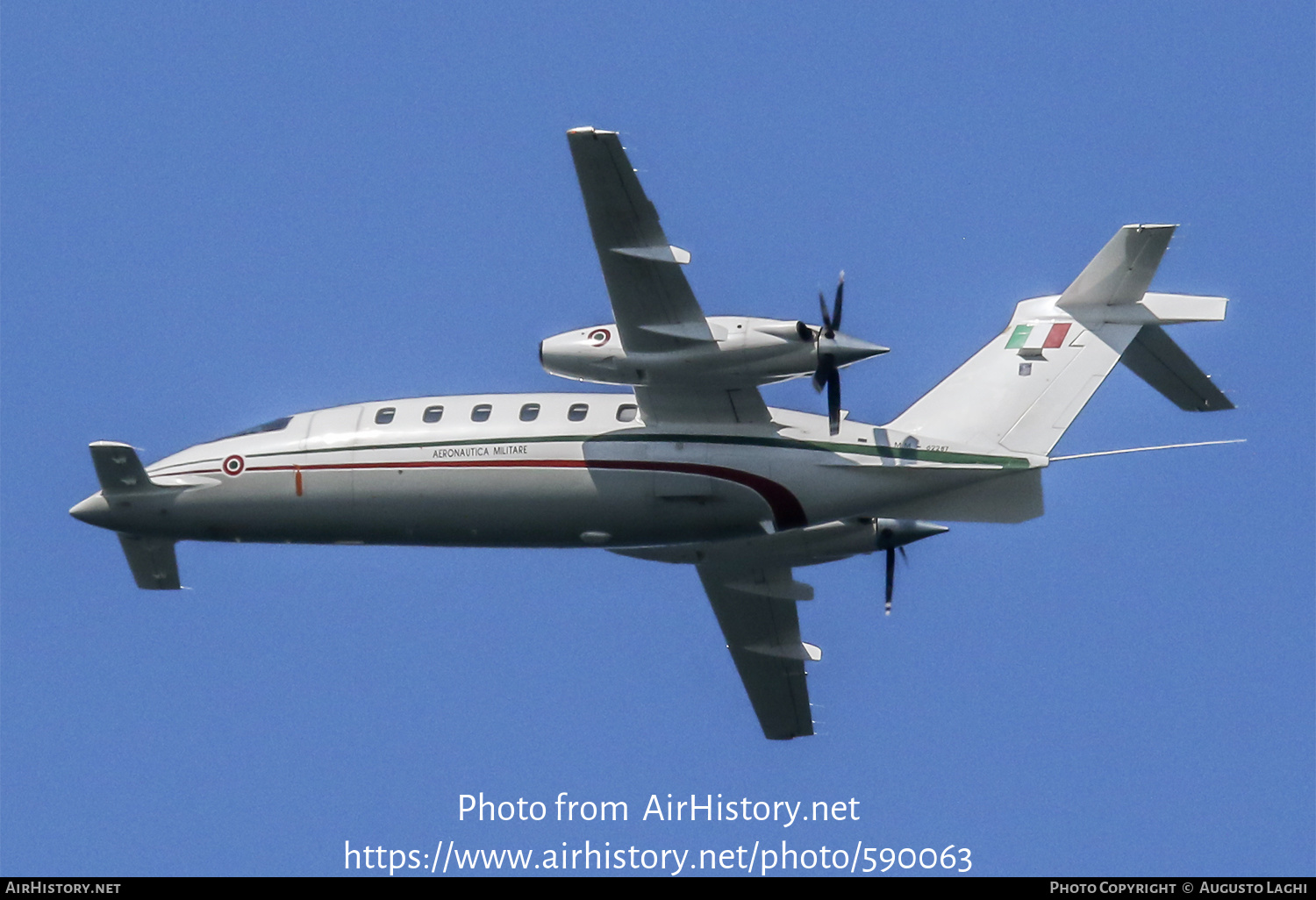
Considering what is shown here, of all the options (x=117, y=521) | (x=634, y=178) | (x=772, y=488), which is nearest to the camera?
(x=634, y=178)

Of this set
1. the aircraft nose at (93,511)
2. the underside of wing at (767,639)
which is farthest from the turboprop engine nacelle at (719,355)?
the aircraft nose at (93,511)

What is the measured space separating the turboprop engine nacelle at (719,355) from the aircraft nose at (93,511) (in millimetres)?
9441

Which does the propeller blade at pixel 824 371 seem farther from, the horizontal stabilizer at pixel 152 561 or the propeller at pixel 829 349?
the horizontal stabilizer at pixel 152 561

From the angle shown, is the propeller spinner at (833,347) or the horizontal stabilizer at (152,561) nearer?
the propeller spinner at (833,347)

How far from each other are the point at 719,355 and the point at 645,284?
5.73 feet

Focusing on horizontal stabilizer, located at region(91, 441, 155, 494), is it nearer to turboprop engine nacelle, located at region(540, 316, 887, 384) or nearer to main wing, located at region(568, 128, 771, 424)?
turboprop engine nacelle, located at region(540, 316, 887, 384)

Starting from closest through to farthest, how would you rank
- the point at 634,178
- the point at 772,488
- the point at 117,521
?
1. the point at 634,178
2. the point at 772,488
3. the point at 117,521

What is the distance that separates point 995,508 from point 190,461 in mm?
15254

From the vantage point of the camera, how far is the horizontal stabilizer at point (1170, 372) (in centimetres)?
3591
